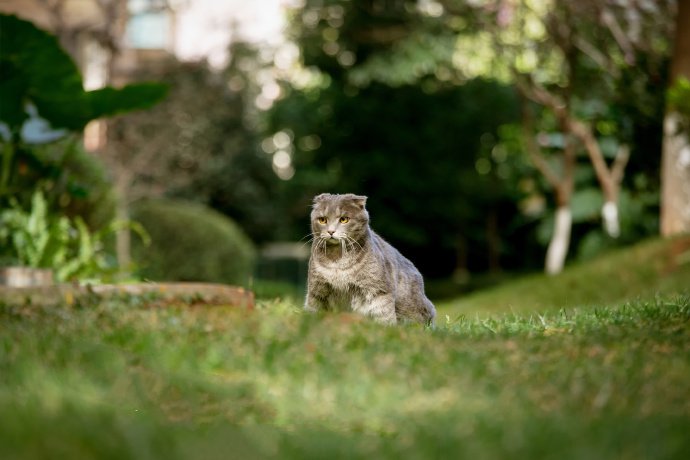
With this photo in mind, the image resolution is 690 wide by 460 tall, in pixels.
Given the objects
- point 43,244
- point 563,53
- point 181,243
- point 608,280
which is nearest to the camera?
point 43,244

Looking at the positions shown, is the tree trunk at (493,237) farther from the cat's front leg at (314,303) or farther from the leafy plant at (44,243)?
the cat's front leg at (314,303)

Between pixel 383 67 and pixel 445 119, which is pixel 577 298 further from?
pixel 445 119

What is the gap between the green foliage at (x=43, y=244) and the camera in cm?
1107

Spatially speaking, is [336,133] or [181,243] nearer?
[181,243]

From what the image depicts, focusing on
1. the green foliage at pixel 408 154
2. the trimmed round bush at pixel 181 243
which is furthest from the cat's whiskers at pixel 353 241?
the green foliage at pixel 408 154

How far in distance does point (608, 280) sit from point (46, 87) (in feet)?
25.2

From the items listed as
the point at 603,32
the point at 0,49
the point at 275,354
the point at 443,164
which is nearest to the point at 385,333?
the point at 275,354

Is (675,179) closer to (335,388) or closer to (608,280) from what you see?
(608,280)

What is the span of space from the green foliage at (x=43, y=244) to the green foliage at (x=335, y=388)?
15.6ft

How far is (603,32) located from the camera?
20.3 metres

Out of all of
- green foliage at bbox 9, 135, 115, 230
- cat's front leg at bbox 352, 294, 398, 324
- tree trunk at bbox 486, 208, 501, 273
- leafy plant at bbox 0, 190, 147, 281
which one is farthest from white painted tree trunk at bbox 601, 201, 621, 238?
cat's front leg at bbox 352, 294, 398, 324

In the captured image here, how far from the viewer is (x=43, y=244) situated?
36.4 feet

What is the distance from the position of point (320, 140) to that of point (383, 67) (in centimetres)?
487

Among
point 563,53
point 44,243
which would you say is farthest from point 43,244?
point 563,53
